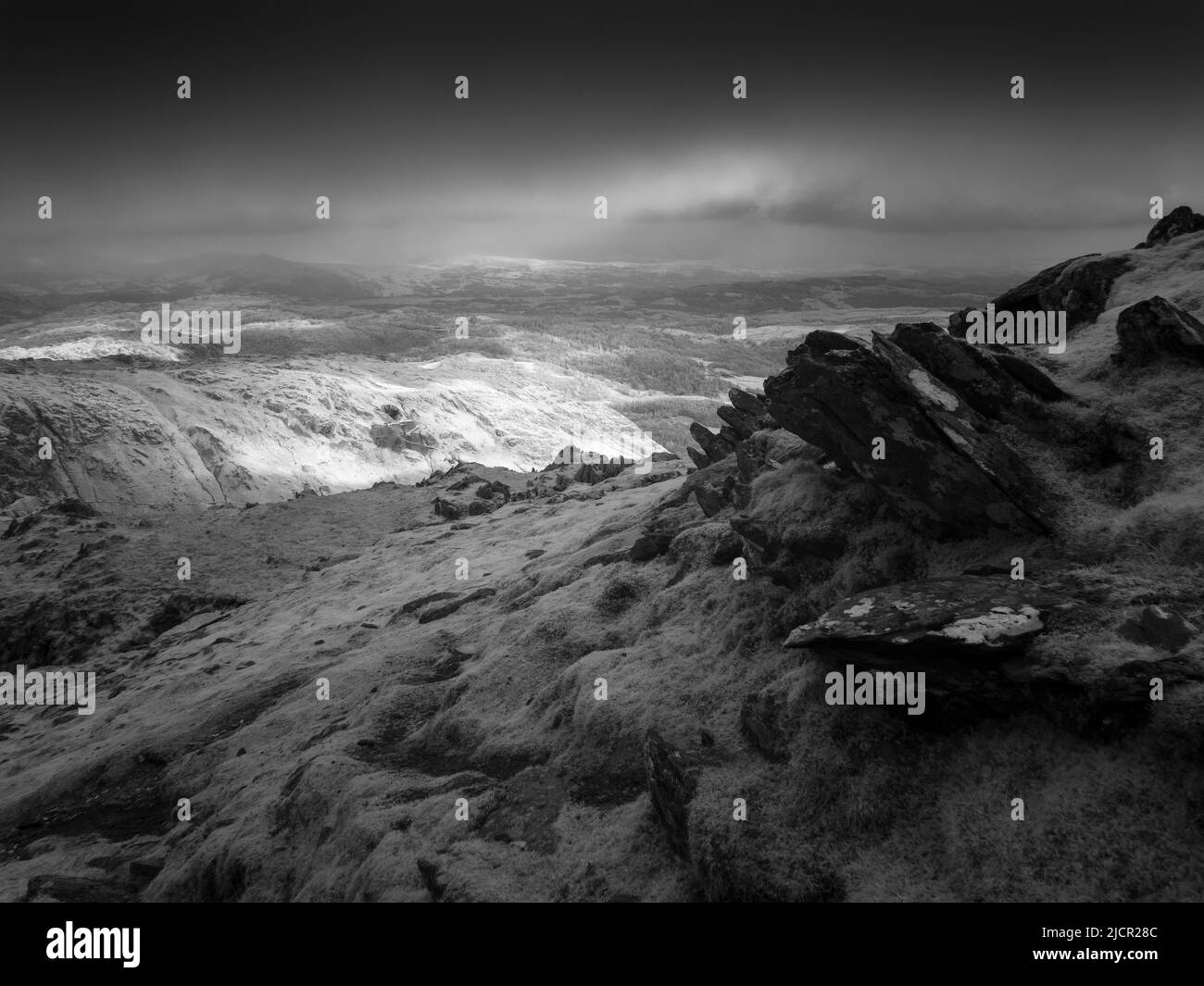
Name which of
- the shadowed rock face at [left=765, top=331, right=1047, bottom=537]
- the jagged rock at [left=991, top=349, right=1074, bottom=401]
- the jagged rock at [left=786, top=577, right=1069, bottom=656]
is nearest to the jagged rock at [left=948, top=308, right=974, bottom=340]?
the jagged rock at [left=991, top=349, right=1074, bottom=401]

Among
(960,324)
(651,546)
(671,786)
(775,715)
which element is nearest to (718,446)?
(651,546)

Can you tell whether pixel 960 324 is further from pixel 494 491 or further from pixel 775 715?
pixel 494 491

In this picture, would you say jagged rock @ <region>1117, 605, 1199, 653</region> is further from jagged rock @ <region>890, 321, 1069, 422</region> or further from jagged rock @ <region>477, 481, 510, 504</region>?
jagged rock @ <region>477, 481, 510, 504</region>

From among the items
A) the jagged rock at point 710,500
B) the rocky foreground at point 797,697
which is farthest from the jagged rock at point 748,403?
the jagged rock at point 710,500

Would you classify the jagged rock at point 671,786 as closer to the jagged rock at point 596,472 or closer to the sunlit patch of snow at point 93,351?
the jagged rock at point 596,472
